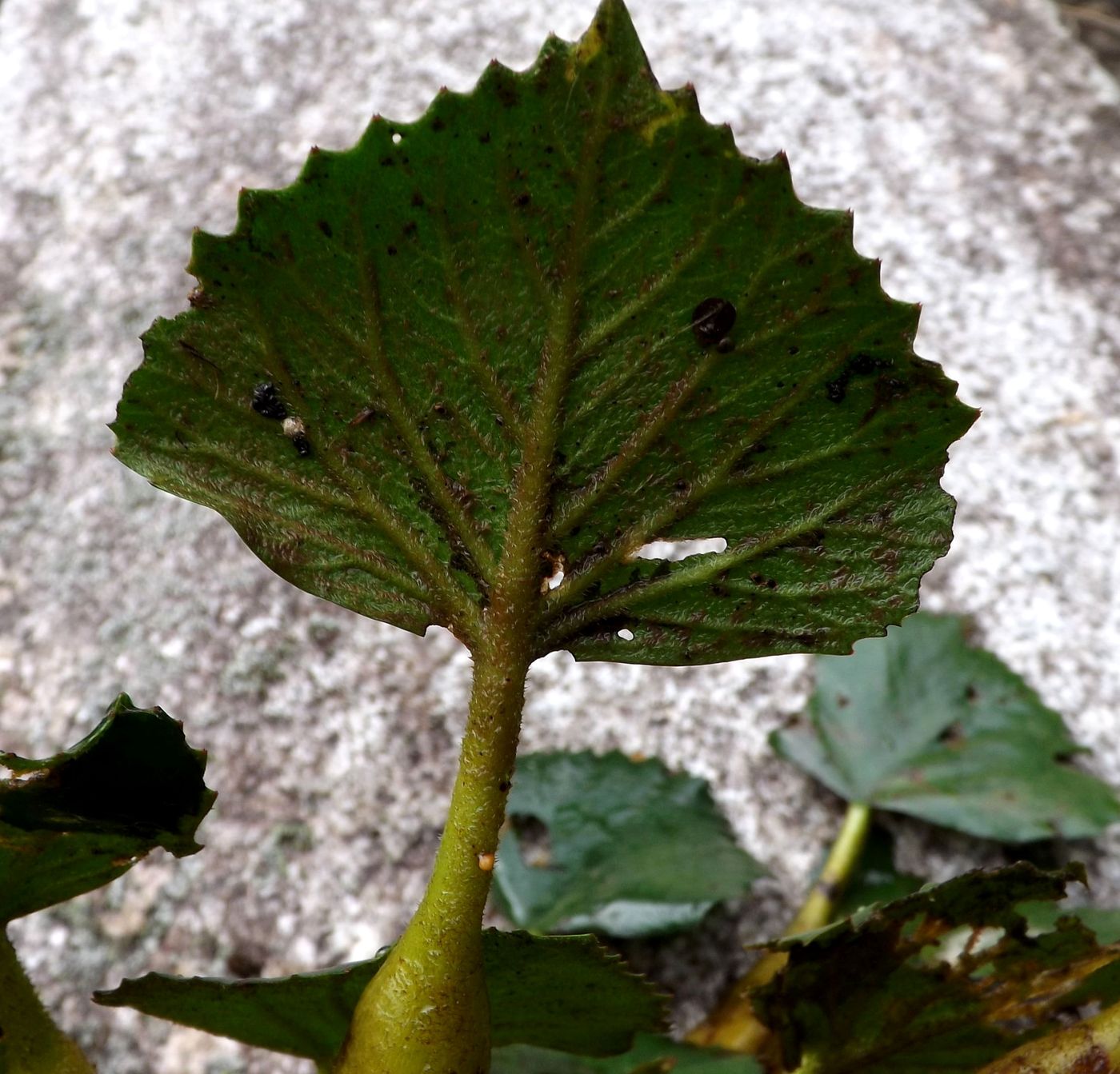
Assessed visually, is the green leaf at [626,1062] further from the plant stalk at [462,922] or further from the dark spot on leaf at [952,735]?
the dark spot on leaf at [952,735]

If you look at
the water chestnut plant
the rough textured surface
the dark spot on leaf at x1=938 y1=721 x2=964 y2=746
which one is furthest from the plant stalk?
the dark spot on leaf at x1=938 y1=721 x2=964 y2=746

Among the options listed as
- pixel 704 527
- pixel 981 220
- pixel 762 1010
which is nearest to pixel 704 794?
pixel 762 1010

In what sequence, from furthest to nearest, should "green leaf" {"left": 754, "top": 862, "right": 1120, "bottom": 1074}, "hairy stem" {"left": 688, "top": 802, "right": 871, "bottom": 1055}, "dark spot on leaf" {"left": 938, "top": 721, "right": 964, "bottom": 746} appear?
1. "dark spot on leaf" {"left": 938, "top": 721, "right": 964, "bottom": 746}
2. "hairy stem" {"left": 688, "top": 802, "right": 871, "bottom": 1055}
3. "green leaf" {"left": 754, "top": 862, "right": 1120, "bottom": 1074}

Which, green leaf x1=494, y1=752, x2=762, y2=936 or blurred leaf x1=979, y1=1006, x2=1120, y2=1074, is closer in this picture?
blurred leaf x1=979, y1=1006, x2=1120, y2=1074

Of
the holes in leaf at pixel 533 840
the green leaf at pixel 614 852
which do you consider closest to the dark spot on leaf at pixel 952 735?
the green leaf at pixel 614 852

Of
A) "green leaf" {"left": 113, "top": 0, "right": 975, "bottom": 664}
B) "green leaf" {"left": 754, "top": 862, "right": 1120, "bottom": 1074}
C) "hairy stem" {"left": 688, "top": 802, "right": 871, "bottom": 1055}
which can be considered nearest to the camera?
"green leaf" {"left": 113, "top": 0, "right": 975, "bottom": 664}

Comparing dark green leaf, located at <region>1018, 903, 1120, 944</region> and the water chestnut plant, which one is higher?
the water chestnut plant

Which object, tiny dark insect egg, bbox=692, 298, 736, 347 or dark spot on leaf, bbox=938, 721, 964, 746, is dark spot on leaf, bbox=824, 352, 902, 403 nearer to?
tiny dark insect egg, bbox=692, 298, 736, 347
